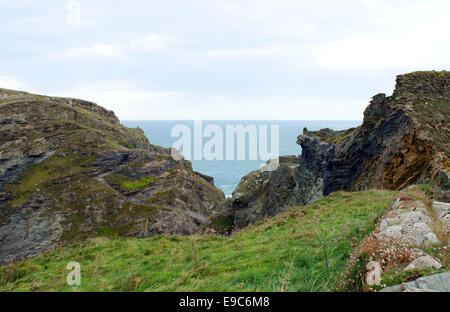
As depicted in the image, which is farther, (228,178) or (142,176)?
Answer: (228,178)

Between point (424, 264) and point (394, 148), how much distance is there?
20109 millimetres

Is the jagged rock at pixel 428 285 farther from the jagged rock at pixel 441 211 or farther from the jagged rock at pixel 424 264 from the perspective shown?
the jagged rock at pixel 441 211

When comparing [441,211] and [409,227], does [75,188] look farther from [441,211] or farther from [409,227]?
[409,227]

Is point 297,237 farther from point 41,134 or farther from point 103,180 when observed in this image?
point 41,134

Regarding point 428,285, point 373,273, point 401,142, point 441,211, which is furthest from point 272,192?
point 428,285

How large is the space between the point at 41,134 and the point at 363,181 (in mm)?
112018

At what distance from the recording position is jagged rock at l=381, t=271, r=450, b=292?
3529mm

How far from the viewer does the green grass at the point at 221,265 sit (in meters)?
6.37

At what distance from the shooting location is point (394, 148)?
21.4 metres

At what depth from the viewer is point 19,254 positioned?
66625 mm
